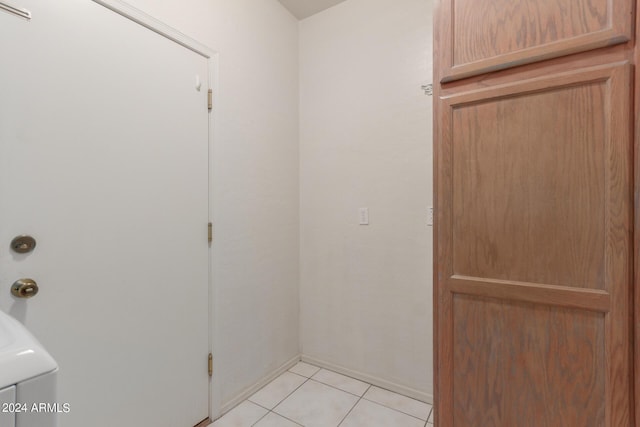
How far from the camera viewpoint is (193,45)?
1.63m

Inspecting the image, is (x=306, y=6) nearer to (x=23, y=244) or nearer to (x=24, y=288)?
(x=23, y=244)

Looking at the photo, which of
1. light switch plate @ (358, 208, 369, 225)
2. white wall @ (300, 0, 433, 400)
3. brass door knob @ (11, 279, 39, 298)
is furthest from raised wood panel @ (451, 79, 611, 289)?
brass door knob @ (11, 279, 39, 298)

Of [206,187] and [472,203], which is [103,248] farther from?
[472,203]

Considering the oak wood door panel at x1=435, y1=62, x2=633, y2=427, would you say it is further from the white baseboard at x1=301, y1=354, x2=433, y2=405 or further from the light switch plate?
the light switch plate

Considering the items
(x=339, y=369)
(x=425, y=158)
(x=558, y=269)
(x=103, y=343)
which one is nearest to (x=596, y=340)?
(x=558, y=269)

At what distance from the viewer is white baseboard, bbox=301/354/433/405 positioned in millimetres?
1943

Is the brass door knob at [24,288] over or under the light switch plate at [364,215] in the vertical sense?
under

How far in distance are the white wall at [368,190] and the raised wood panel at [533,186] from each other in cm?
76

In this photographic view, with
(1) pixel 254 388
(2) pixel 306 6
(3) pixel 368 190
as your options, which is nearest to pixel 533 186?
(3) pixel 368 190

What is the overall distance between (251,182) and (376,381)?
163cm

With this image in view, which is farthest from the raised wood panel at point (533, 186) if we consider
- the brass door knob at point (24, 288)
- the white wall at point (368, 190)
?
the brass door knob at point (24, 288)

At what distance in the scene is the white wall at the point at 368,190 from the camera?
6.39 feet

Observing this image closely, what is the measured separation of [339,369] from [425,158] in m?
1.65

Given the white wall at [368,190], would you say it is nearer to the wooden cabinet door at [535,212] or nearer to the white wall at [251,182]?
the white wall at [251,182]
